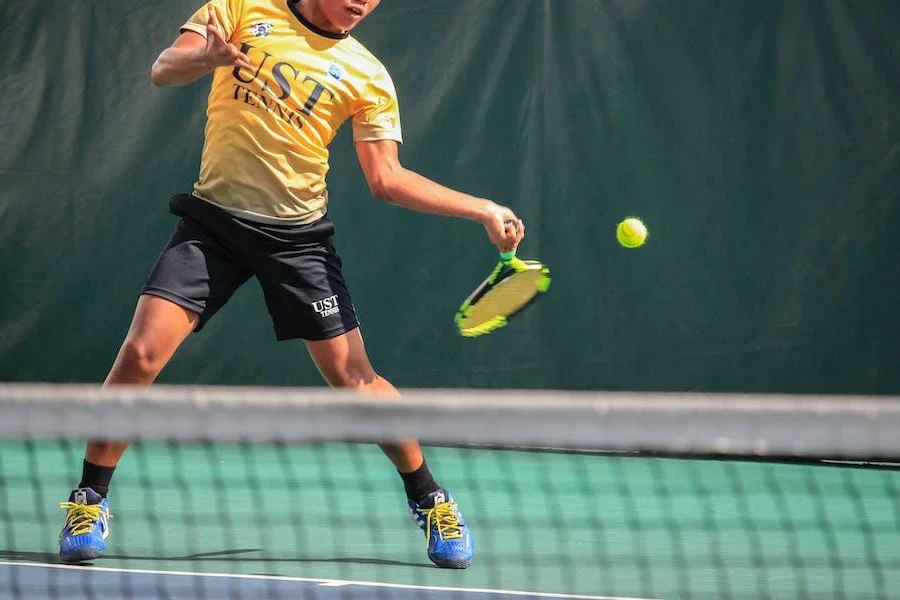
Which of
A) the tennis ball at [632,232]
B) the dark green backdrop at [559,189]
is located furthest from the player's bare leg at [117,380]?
the dark green backdrop at [559,189]

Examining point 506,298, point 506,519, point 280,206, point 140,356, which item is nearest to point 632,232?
point 506,519

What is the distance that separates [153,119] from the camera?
6.22 m

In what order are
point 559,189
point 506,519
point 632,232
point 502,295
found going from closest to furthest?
point 502,295 < point 506,519 < point 632,232 < point 559,189

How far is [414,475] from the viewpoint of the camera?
12.3ft

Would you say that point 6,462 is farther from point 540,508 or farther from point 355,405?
point 355,405

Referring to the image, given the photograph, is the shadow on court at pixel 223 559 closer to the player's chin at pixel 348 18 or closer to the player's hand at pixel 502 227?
the player's hand at pixel 502 227

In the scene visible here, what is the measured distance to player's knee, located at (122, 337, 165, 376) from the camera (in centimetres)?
350

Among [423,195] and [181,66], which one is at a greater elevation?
[181,66]

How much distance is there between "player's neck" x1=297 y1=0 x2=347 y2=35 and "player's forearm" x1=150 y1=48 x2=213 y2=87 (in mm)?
363

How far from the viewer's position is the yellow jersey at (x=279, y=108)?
11.9ft

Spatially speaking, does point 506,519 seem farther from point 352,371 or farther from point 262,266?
point 262,266

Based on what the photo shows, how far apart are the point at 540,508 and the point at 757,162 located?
184cm

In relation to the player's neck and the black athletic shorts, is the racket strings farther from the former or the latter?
the player's neck

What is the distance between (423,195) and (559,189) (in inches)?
91.2
